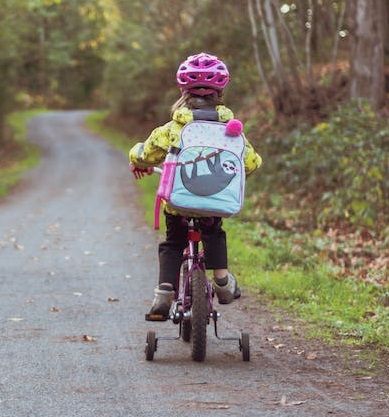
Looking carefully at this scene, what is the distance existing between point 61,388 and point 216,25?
82.4ft

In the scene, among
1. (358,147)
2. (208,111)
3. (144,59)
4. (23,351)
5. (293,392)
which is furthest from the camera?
(144,59)

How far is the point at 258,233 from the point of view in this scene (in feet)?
45.4

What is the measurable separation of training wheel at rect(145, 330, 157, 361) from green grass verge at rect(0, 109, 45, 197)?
20.3 metres

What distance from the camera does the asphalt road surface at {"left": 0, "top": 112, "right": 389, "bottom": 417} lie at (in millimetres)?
4805

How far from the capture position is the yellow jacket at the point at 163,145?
5.79 metres

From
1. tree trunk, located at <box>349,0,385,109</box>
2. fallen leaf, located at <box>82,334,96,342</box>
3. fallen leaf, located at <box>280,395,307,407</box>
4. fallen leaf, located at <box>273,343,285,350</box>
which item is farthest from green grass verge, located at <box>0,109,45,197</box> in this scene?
fallen leaf, located at <box>280,395,307,407</box>

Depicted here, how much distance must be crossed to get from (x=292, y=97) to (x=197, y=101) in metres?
14.6

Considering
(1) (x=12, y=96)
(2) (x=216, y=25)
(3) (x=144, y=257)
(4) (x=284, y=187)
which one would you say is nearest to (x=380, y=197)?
(3) (x=144, y=257)

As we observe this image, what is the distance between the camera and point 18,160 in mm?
37719

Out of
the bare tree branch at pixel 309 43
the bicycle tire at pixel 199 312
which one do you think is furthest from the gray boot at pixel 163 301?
the bare tree branch at pixel 309 43

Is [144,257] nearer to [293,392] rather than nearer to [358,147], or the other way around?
[358,147]

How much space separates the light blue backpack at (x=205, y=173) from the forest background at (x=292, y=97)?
2729 millimetres

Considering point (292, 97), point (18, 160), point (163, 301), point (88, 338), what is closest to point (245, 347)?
point (163, 301)

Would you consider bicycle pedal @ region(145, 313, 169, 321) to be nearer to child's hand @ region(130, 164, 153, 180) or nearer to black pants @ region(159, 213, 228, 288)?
black pants @ region(159, 213, 228, 288)
